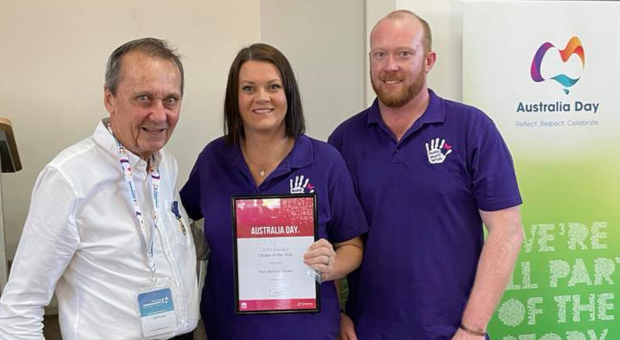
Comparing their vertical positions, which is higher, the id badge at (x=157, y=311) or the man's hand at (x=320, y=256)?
the man's hand at (x=320, y=256)

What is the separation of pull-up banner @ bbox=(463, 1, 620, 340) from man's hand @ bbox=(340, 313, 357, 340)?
913mm

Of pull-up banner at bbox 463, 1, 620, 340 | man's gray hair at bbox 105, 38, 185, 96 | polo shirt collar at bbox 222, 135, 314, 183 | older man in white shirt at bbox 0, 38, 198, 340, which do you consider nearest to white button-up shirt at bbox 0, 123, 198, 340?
older man in white shirt at bbox 0, 38, 198, 340

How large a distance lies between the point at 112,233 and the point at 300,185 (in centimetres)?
62

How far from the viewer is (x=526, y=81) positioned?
2426 millimetres

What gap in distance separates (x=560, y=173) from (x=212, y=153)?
1.68m

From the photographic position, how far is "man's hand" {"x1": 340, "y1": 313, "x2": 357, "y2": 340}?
190 centimetres

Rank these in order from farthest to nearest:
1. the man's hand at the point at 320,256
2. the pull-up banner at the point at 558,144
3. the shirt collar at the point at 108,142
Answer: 1. the pull-up banner at the point at 558,144
2. the man's hand at the point at 320,256
3. the shirt collar at the point at 108,142

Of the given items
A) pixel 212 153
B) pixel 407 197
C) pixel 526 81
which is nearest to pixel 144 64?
pixel 212 153

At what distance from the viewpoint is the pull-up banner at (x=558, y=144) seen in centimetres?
240

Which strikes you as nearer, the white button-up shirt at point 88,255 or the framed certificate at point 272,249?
the white button-up shirt at point 88,255

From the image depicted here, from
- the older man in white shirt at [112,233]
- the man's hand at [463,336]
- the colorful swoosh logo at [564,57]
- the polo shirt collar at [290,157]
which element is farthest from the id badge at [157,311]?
the colorful swoosh logo at [564,57]

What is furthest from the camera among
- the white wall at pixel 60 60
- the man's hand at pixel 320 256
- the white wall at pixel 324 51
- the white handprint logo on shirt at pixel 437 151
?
the white wall at pixel 60 60

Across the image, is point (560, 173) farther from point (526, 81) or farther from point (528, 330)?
point (528, 330)

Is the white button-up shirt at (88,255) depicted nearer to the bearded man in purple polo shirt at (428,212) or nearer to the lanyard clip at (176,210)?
the lanyard clip at (176,210)
